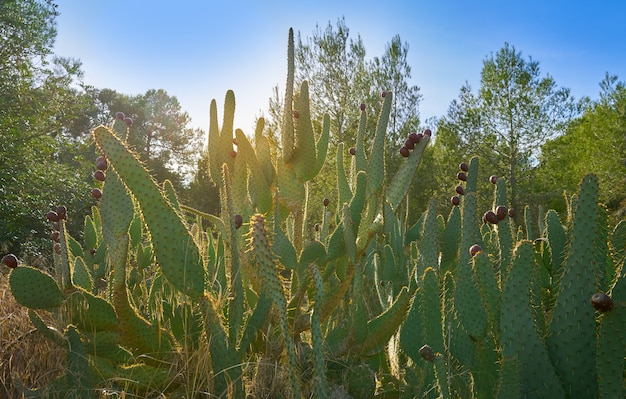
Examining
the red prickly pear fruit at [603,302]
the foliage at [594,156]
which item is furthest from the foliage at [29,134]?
the foliage at [594,156]

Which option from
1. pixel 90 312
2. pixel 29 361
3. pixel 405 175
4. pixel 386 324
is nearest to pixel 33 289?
pixel 90 312

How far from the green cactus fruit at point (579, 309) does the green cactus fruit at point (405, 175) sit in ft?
3.74

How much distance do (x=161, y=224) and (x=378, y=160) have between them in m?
1.24

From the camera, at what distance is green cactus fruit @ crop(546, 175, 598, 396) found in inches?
48.5

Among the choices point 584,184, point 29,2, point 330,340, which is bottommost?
point 330,340

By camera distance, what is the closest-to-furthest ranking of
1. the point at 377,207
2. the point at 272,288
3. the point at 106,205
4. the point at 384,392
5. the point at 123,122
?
1. the point at 272,288
2. the point at 106,205
3. the point at 384,392
4. the point at 123,122
5. the point at 377,207

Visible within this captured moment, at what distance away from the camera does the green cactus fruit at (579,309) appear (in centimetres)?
123

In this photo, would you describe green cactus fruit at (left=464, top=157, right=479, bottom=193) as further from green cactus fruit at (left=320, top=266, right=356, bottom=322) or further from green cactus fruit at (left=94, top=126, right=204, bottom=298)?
green cactus fruit at (left=94, top=126, right=204, bottom=298)

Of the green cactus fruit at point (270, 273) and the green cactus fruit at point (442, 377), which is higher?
the green cactus fruit at point (270, 273)

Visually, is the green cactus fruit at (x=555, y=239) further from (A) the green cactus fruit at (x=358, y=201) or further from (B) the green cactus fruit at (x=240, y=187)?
(B) the green cactus fruit at (x=240, y=187)

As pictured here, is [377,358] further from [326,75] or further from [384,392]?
[326,75]

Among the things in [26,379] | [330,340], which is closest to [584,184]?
[330,340]

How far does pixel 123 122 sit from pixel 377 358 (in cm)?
163

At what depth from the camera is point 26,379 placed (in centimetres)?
215
